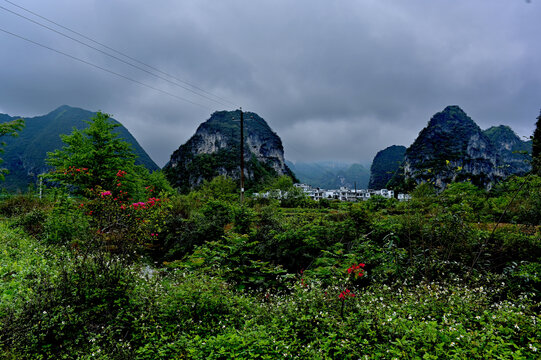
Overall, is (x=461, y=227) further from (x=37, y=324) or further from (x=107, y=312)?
(x=37, y=324)

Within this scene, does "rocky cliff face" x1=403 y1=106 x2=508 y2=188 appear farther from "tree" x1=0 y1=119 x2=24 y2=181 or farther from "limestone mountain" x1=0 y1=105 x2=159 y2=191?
"limestone mountain" x1=0 y1=105 x2=159 y2=191

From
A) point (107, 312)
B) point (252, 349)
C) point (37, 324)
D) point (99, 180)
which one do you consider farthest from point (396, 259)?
point (99, 180)

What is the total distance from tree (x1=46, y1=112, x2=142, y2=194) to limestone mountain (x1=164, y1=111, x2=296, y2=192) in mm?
74368

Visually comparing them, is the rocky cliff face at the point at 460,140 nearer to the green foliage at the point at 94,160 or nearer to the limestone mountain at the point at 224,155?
the limestone mountain at the point at 224,155

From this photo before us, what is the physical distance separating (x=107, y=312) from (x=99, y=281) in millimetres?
616

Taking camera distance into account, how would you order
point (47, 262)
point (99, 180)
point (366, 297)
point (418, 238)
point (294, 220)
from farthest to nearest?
point (99, 180) → point (294, 220) → point (418, 238) → point (47, 262) → point (366, 297)

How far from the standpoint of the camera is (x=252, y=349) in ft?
8.28

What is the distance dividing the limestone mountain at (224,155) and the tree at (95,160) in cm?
7437

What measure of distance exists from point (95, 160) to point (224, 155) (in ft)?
368

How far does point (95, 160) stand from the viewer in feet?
36.2

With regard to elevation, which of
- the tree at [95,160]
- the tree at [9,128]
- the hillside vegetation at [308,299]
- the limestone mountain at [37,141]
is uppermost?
the limestone mountain at [37,141]

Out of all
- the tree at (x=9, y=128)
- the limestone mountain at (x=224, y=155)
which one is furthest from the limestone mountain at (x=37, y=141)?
the tree at (x=9, y=128)

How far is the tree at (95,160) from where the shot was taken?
10.3 m

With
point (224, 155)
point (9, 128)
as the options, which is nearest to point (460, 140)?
point (224, 155)
